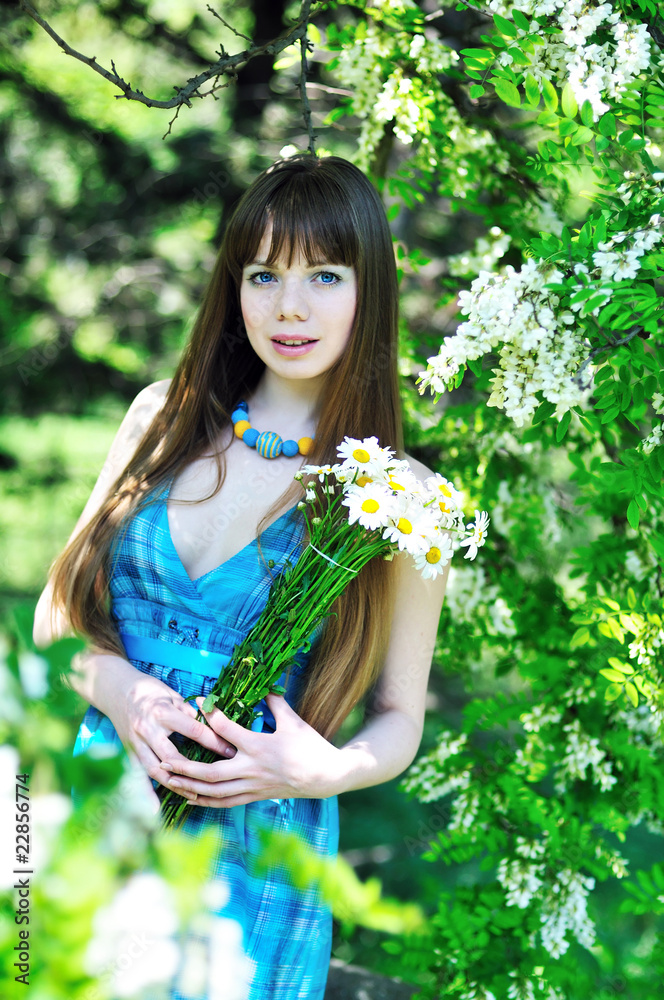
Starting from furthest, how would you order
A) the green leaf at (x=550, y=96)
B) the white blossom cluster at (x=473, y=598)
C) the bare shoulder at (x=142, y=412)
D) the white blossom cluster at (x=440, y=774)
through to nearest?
the white blossom cluster at (x=473, y=598) < the white blossom cluster at (x=440, y=774) < the bare shoulder at (x=142, y=412) < the green leaf at (x=550, y=96)

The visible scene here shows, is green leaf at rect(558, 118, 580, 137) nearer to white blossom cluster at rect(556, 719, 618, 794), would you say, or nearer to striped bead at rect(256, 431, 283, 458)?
striped bead at rect(256, 431, 283, 458)

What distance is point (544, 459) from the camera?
2.78 metres

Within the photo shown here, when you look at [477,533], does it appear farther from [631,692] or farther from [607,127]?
[607,127]

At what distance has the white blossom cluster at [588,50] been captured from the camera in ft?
5.09

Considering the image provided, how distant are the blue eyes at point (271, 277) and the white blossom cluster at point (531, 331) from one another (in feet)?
1.05

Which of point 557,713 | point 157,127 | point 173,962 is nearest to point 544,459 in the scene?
point 557,713

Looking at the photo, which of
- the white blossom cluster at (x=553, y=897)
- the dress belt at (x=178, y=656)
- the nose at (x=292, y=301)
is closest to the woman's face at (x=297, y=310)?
the nose at (x=292, y=301)

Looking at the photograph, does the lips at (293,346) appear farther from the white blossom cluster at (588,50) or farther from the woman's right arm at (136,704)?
the white blossom cluster at (588,50)

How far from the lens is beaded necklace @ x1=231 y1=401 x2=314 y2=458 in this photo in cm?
185

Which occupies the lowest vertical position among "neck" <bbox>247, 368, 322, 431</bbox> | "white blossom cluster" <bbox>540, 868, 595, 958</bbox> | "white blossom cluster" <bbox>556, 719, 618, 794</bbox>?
"white blossom cluster" <bbox>540, 868, 595, 958</bbox>

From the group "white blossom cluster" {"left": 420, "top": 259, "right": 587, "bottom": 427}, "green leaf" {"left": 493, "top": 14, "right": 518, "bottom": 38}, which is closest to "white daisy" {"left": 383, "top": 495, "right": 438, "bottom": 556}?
"white blossom cluster" {"left": 420, "top": 259, "right": 587, "bottom": 427}

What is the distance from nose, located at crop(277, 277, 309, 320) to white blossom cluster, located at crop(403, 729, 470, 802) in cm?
128

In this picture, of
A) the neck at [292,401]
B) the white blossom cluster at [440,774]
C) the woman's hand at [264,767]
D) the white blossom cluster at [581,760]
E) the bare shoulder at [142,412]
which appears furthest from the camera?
the white blossom cluster at [440,774]

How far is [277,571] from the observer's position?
1.72 metres
